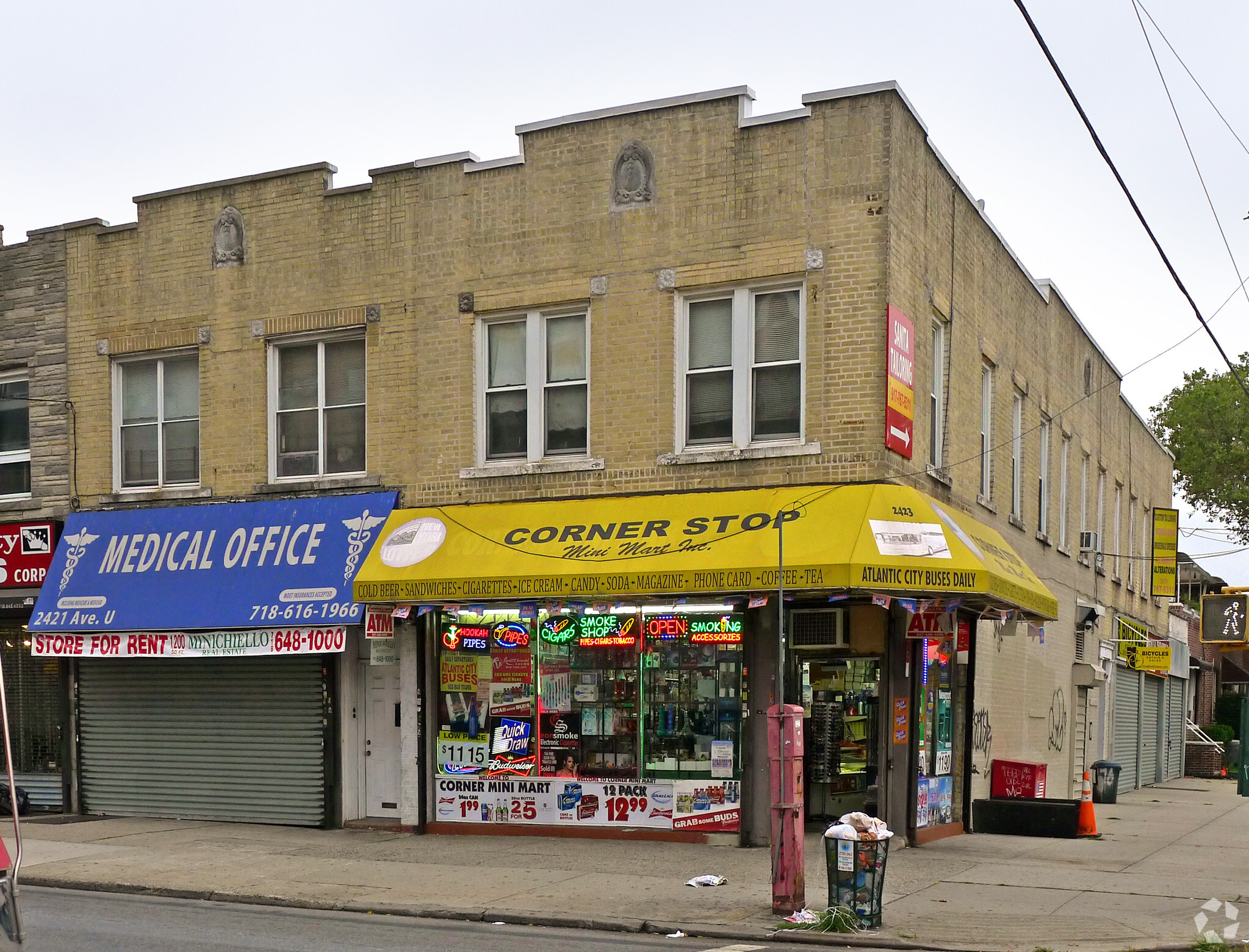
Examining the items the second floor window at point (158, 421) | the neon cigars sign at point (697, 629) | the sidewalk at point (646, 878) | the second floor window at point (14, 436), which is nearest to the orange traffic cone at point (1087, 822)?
the sidewalk at point (646, 878)

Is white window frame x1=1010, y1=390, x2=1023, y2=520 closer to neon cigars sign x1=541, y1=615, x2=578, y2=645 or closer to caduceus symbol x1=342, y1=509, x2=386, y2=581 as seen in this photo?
neon cigars sign x1=541, y1=615, x2=578, y2=645

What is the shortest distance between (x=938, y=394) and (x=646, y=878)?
23.4ft

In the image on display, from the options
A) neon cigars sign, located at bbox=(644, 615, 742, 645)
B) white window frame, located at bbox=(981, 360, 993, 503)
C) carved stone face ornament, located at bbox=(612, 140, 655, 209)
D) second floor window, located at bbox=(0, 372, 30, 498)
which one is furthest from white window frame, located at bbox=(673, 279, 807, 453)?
second floor window, located at bbox=(0, 372, 30, 498)

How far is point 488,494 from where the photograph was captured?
53.9ft

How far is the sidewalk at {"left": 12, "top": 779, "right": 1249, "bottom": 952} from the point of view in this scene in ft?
35.8

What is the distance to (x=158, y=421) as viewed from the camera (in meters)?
18.6

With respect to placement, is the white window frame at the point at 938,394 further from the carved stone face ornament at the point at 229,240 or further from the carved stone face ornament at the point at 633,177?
the carved stone face ornament at the point at 229,240

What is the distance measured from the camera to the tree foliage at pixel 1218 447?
151ft

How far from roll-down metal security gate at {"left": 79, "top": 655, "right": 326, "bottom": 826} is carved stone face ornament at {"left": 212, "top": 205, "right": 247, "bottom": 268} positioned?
199 inches

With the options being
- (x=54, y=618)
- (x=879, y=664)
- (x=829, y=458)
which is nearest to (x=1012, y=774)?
(x=879, y=664)

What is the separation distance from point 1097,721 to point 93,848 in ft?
62.2

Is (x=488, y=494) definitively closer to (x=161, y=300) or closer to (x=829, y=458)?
(x=829, y=458)

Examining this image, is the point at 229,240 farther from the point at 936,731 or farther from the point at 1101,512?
the point at 1101,512

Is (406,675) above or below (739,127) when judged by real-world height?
below
